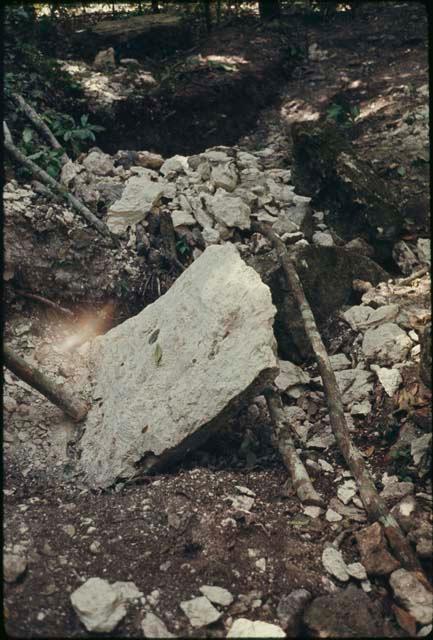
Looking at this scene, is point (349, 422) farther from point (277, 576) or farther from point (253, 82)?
point (253, 82)

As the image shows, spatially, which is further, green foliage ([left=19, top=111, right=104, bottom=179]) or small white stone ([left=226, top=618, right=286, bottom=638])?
green foliage ([left=19, top=111, right=104, bottom=179])

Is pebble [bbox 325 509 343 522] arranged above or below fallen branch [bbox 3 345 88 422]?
below

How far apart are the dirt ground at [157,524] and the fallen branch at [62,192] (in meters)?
0.93

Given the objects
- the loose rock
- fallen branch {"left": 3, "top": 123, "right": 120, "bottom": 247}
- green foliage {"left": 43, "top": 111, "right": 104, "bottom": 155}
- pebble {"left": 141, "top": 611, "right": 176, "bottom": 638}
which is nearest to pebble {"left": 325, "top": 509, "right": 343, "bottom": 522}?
the loose rock

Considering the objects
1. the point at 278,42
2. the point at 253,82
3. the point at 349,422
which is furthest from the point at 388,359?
the point at 278,42

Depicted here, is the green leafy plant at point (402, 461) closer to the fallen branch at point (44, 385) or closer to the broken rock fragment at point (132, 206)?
the fallen branch at point (44, 385)

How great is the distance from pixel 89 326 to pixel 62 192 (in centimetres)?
133

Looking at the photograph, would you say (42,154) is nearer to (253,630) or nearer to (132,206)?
(132,206)

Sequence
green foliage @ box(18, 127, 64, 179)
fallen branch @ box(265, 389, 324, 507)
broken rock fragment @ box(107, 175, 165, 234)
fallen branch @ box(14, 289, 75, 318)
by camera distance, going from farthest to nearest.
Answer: green foliage @ box(18, 127, 64, 179) → broken rock fragment @ box(107, 175, 165, 234) → fallen branch @ box(14, 289, 75, 318) → fallen branch @ box(265, 389, 324, 507)

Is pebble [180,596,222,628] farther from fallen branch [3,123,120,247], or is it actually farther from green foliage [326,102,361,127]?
green foliage [326,102,361,127]

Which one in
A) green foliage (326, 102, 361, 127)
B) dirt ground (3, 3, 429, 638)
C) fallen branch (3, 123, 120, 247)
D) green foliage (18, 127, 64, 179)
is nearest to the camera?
dirt ground (3, 3, 429, 638)

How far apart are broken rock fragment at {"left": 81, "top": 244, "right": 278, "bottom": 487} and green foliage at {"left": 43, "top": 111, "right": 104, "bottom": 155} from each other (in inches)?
103

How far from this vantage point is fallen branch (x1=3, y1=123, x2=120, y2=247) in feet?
16.7

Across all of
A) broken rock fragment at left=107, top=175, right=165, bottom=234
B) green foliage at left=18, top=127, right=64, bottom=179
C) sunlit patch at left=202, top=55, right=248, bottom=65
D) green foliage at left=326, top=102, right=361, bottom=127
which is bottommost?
broken rock fragment at left=107, top=175, right=165, bottom=234
